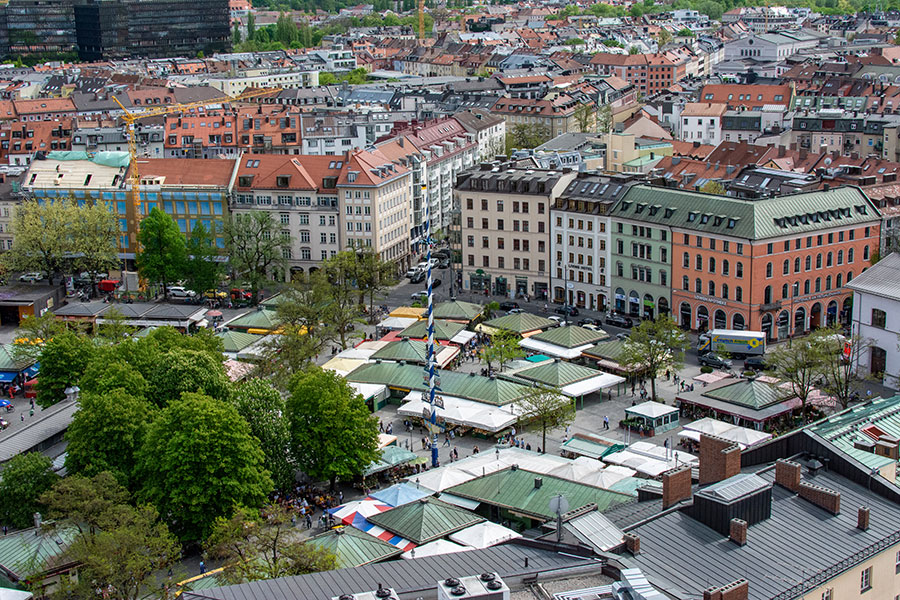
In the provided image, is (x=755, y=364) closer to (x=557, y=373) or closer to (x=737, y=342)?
(x=737, y=342)

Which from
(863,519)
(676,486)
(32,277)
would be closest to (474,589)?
(676,486)

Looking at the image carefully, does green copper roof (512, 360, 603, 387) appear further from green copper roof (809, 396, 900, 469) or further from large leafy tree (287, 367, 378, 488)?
green copper roof (809, 396, 900, 469)

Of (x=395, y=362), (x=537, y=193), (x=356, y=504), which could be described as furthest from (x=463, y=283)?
(x=356, y=504)

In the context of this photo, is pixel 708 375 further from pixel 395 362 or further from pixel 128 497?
pixel 128 497

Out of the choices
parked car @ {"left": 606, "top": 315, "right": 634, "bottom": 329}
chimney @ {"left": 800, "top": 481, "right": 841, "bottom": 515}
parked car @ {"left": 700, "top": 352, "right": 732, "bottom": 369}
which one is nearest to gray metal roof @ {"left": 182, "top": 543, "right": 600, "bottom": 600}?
chimney @ {"left": 800, "top": 481, "right": 841, "bottom": 515}

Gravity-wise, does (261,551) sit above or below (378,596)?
below

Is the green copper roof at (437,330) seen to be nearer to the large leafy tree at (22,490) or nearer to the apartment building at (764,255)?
the apartment building at (764,255)

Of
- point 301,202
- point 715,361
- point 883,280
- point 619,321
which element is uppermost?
point 301,202
